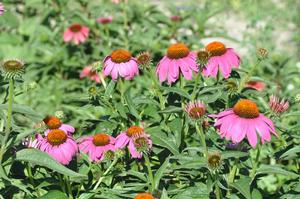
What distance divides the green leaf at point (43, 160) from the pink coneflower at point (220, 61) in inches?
26.0

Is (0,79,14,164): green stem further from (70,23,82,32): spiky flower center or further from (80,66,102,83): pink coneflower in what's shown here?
(70,23,82,32): spiky flower center

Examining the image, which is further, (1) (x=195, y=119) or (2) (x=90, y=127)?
(2) (x=90, y=127)

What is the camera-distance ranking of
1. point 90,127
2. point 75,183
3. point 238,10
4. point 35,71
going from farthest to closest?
point 238,10
point 35,71
point 90,127
point 75,183

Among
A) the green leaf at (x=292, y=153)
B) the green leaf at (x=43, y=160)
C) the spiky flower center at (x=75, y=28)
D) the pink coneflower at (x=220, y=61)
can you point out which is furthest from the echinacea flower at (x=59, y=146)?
the spiky flower center at (x=75, y=28)

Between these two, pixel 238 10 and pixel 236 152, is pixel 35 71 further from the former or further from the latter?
pixel 238 10

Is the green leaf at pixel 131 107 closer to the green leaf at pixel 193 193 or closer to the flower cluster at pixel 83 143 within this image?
the flower cluster at pixel 83 143

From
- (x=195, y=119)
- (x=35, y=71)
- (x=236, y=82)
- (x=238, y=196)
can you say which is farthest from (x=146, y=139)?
(x=35, y=71)

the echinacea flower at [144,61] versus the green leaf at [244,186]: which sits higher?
the echinacea flower at [144,61]

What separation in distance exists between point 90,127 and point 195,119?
726mm

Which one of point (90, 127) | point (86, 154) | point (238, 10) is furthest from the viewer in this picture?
point (238, 10)

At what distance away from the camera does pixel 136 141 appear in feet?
5.90

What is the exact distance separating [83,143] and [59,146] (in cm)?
17

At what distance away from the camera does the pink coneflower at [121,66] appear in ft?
7.20

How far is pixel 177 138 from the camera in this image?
6.56 ft
